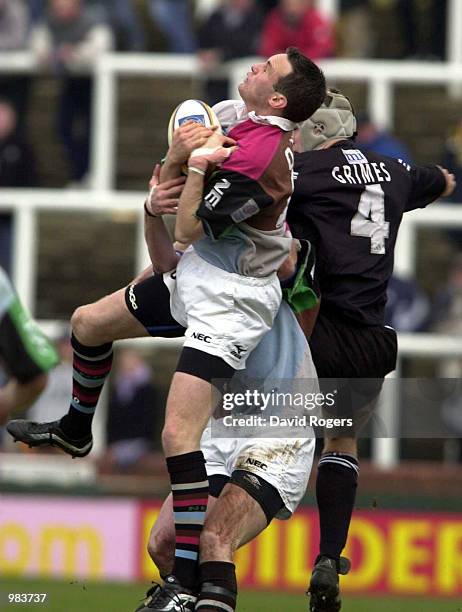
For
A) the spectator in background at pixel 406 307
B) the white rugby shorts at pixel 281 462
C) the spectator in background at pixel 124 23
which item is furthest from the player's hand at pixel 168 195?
the spectator in background at pixel 124 23

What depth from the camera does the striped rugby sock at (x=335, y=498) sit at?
8203 millimetres

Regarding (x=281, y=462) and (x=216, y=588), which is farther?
(x=281, y=462)

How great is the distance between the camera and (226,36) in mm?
14984

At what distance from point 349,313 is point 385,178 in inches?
26.5

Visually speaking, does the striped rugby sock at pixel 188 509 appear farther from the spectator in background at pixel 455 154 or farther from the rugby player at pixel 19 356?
the spectator in background at pixel 455 154

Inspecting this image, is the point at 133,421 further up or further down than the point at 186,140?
further up

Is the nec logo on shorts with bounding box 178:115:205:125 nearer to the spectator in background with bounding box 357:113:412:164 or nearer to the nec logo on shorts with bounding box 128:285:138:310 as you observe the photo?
the nec logo on shorts with bounding box 128:285:138:310

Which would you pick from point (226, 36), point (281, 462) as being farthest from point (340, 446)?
point (226, 36)

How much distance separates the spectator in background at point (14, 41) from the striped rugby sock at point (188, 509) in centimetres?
848

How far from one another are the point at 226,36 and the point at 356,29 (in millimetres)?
1322

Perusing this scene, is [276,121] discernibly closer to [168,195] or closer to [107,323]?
[168,195]

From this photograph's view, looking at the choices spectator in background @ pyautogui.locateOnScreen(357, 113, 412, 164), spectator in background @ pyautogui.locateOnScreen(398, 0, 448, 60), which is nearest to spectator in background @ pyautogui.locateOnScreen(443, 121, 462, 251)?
spectator in background @ pyautogui.locateOnScreen(357, 113, 412, 164)

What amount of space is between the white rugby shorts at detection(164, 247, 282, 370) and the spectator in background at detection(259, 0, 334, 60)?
713cm

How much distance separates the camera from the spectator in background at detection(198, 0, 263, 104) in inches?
584
